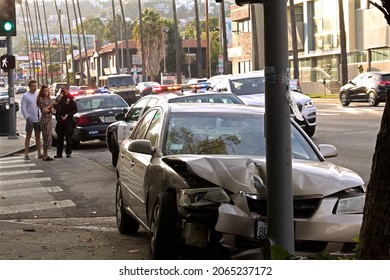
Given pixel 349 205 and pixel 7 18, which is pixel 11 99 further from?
pixel 349 205

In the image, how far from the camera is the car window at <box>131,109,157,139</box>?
770cm

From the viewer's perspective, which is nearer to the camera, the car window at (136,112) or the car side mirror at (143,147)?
the car side mirror at (143,147)

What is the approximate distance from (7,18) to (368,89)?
1862cm

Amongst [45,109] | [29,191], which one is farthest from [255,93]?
[29,191]

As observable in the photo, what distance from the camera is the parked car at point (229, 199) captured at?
5.17 metres

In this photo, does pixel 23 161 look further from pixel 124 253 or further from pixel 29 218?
pixel 124 253

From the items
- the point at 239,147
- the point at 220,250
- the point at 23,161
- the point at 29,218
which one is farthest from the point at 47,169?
the point at 220,250

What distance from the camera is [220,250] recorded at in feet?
17.2

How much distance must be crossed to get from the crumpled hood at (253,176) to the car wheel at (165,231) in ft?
1.06

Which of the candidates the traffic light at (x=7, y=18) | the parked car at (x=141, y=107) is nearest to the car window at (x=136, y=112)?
the parked car at (x=141, y=107)

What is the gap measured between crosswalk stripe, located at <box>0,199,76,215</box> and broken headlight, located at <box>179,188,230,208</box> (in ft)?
16.1

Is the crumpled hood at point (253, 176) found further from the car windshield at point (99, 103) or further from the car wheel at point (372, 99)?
the car wheel at point (372, 99)

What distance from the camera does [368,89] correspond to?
32219 mm

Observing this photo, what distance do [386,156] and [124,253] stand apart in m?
3.96
